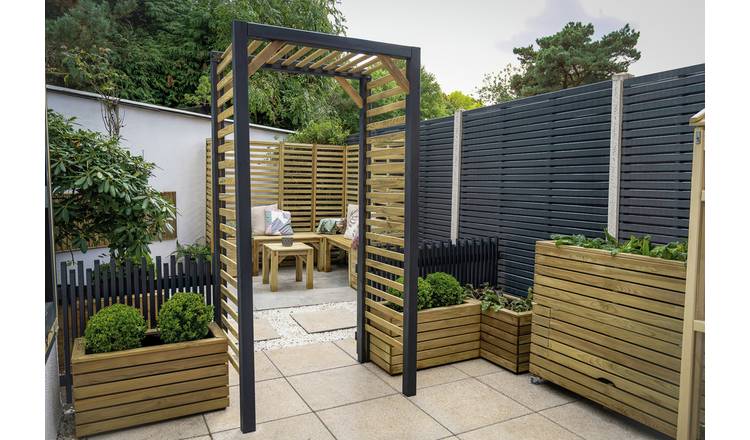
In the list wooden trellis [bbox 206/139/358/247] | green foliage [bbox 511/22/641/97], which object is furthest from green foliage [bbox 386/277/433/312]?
green foliage [bbox 511/22/641/97]

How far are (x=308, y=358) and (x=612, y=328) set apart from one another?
2.34 metres

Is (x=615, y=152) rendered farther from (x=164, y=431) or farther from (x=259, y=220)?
(x=259, y=220)

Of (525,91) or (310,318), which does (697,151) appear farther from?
Answer: (525,91)

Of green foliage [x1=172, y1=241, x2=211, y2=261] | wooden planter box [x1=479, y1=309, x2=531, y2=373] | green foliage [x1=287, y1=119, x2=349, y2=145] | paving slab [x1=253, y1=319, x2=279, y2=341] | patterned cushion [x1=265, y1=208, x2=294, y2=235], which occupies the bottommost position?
paving slab [x1=253, y1=319, x2=279, y2=341]

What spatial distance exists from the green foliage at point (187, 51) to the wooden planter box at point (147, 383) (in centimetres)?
1156

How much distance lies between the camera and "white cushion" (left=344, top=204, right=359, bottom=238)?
25.1ft

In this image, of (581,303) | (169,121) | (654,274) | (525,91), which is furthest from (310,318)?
(525,91)

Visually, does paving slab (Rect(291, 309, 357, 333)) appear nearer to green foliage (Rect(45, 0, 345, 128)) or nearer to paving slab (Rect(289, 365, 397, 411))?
paving slab (Rect(289, 365, 397, 411))

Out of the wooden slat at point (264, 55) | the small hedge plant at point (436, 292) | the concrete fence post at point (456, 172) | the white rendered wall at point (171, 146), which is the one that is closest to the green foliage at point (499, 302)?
the small hedge plant at point (436, 292)

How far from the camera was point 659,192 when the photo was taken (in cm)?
385

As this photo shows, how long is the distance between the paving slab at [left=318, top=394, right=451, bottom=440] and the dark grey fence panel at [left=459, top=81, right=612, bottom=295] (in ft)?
7.41

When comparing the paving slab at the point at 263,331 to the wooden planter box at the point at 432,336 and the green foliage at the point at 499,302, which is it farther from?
the green foliage at the point at 499,302

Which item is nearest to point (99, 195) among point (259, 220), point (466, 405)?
point (466, 405)
